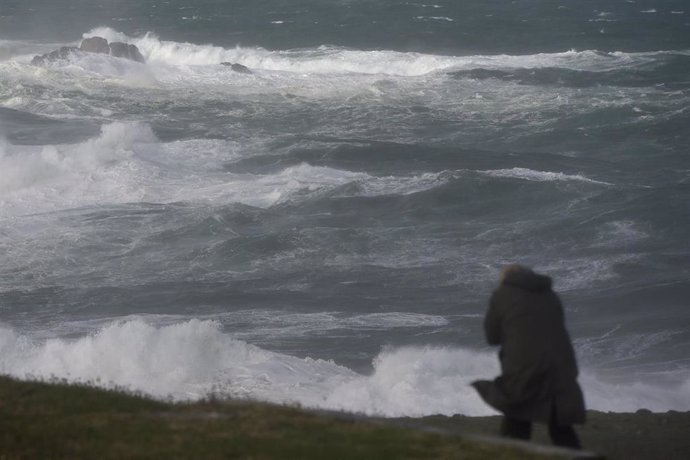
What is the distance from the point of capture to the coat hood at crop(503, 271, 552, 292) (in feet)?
25.4

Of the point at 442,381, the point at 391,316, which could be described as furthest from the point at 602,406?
the point at 391,316

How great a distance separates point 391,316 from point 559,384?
1208 centimetres

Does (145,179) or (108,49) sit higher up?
(108,49)

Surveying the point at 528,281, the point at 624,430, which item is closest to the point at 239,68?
the point at 624,430

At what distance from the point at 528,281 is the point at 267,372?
9255mm

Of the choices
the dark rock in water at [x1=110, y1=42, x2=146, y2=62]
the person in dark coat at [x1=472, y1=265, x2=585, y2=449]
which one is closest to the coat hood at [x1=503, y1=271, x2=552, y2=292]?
the person in dark coat at [x1=472, y1=265, x2=585, y2=449]

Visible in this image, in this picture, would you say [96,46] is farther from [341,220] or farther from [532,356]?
[532,356]

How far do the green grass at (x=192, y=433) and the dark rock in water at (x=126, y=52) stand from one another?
44.4 m

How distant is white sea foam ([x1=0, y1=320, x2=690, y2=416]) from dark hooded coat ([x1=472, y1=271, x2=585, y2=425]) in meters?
7.16

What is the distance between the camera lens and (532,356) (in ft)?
Result: 24.8

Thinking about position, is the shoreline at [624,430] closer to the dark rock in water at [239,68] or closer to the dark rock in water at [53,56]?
the dark rock in water at [239,68]

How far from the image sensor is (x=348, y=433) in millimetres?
8039

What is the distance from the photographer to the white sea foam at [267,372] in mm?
Answer: 15609

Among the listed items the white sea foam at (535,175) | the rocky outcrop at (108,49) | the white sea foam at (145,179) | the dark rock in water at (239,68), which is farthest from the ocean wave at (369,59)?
the white sea foam at (535,175)
